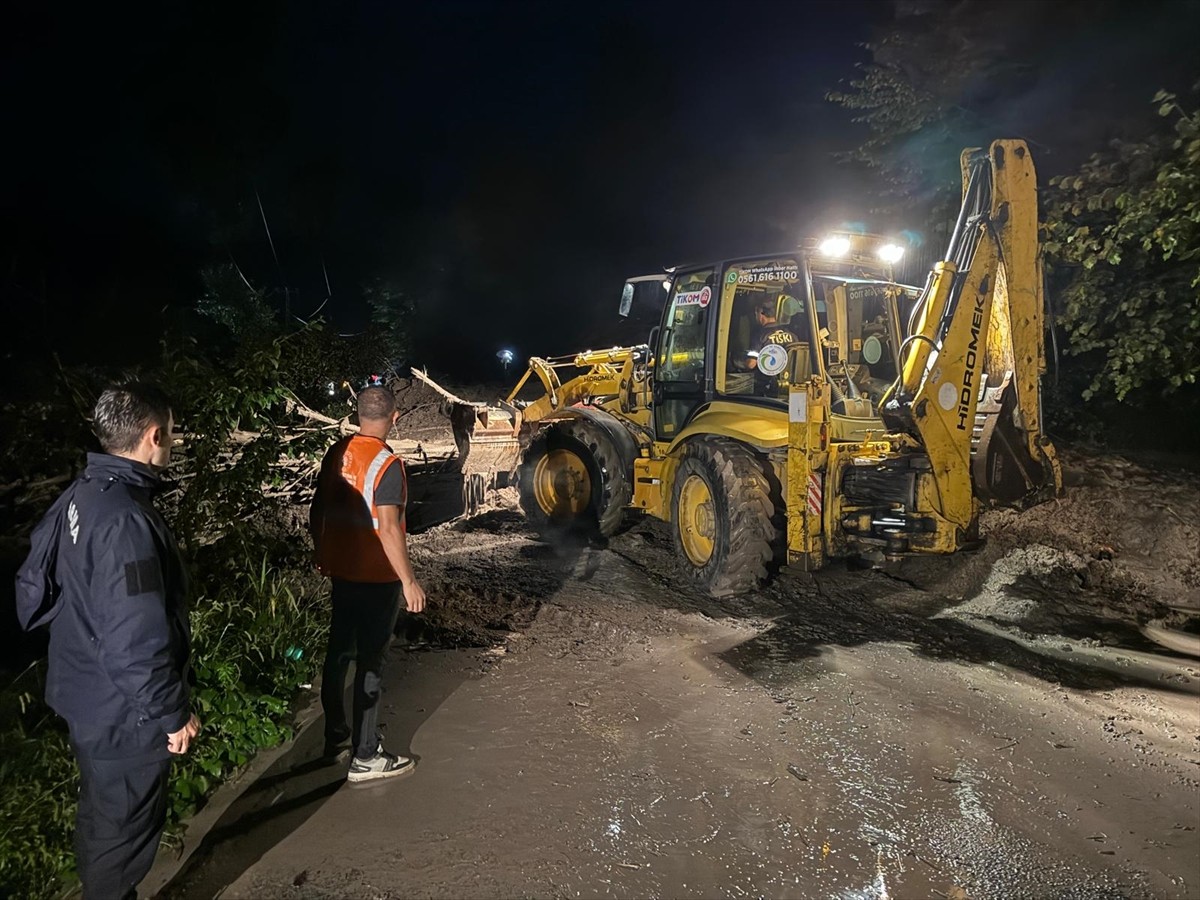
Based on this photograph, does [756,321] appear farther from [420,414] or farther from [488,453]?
[420,414]

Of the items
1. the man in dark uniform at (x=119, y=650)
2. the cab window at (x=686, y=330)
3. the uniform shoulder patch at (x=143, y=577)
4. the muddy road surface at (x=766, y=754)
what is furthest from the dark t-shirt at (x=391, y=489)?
the cab window at (x=686, y=330)

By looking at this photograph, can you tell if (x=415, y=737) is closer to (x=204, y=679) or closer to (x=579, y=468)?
(x=204, y=679)

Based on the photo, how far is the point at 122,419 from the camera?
2.35 metres

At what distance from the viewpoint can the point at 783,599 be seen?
637cm

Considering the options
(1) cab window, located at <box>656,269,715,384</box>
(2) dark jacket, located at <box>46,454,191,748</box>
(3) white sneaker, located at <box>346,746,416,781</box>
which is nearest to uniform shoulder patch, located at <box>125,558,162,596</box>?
(2) dark jacket, located at <box>46,454,191,748</box>

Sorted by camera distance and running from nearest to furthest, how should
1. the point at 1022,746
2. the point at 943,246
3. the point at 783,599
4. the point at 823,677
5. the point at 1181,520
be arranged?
the point at 1022,746 < the point at 823,677 < the point at 783,599 < the point at 1181,520 < the point at 943,246

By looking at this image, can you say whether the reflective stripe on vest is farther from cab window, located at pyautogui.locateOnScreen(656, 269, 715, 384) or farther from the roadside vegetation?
cab window, located at pyautogui.locateOnScreen(656, 269, 715, 384)

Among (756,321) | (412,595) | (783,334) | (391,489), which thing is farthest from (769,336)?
(412,595)

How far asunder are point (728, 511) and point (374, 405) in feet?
11.2

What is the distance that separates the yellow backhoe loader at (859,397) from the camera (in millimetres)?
5781

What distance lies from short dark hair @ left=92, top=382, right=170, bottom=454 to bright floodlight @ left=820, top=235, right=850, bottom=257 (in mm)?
5367

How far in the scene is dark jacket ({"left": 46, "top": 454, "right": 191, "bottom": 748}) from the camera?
7.25ft

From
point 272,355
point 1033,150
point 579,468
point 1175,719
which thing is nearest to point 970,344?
point 1033,150

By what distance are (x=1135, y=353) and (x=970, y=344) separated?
102 inches
